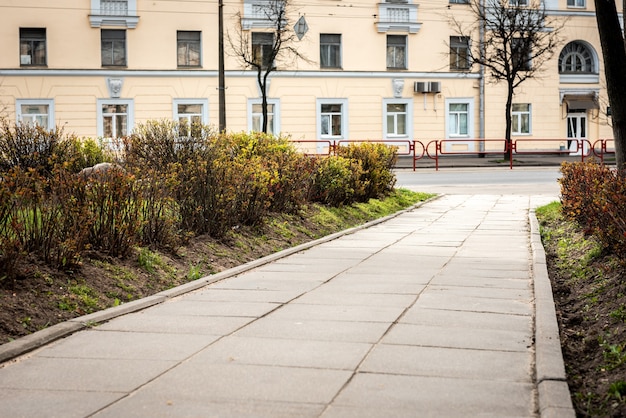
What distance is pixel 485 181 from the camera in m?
30.8

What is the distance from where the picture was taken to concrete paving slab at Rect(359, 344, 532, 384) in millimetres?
5871

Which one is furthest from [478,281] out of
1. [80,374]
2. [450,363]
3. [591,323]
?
[80,374]

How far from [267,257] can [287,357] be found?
5.15m

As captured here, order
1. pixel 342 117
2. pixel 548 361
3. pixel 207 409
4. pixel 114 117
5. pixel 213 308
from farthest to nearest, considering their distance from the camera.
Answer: pixel 342 117 < pixel 114 117 < pixel 213 308 < pixel 548 361 < pixel 207 409

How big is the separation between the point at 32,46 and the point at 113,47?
3.44 m

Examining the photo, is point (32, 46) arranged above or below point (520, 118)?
above

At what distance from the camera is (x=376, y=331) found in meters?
7.12

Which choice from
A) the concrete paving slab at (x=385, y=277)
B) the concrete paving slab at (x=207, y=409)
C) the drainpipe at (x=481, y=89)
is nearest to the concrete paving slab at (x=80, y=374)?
the concrete paving slab at (x=207, y=409)

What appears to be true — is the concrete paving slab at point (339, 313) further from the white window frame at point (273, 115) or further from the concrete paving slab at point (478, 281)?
the white window frame at point (273, 115)

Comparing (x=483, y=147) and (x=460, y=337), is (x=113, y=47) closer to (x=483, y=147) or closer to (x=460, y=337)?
(x=483, y=147)

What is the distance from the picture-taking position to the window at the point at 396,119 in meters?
46.0

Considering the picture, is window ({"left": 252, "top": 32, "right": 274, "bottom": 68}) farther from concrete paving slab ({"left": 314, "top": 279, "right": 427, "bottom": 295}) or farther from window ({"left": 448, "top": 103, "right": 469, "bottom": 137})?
concrete paving slab ({"left": 314, "top": 279, "right": 427, "bottom": 295})

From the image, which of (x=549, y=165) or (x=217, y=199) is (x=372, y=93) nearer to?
(x=549, y=165)

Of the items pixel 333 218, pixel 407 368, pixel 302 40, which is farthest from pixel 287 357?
pixel 302 40
